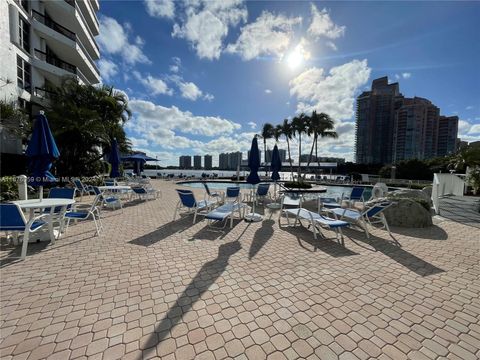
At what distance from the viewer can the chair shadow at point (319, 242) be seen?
4.17 m

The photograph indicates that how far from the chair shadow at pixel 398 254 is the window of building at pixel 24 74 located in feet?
64.5

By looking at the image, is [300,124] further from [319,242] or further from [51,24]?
[51,24]

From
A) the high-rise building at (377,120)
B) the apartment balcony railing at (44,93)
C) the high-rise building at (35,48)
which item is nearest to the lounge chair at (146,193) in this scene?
the high-rise building at (35,48)

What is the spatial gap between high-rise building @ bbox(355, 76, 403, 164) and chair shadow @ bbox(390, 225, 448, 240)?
1975 inches

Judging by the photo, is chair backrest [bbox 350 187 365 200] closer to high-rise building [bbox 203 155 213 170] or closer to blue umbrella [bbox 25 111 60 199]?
blue umbrella [bbox 25 111 60 199]

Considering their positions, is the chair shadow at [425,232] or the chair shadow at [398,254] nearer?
the chair shadow at [398,254]

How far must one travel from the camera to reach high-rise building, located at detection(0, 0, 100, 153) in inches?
447

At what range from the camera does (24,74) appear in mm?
13148

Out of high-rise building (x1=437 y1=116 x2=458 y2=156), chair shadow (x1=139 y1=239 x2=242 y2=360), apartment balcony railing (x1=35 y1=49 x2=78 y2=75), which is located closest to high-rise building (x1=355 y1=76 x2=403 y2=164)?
high-rise building (x1=437 y1=116 x2=458 y2=156)

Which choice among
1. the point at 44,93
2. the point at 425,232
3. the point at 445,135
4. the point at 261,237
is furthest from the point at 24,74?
the point at 445,135

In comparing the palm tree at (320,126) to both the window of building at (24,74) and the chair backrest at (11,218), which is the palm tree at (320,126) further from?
the window of building at (24,74)

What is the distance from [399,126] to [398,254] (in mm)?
53793

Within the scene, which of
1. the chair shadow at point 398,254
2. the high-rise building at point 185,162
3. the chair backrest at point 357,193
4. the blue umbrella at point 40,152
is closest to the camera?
the chair shadow at point 398,254

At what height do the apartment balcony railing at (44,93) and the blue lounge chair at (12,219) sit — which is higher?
the apartment balcony railing at (44,93)
